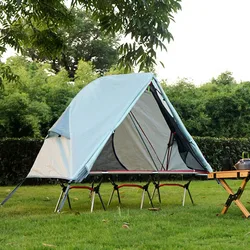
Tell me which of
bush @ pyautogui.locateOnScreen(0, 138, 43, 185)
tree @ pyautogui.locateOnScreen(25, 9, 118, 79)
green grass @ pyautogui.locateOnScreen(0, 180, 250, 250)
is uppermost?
tree @ pyautogui.locateOnScreen(25, 9, 118, 79)

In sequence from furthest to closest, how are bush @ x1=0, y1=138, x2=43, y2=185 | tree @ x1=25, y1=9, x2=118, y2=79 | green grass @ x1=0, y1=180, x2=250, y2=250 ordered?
tree @ x1=25, y1=9, x2=118, y2=79 < bush @ x1=0, y1=138, x2=43, y2=185 < green grass @ x1=0, y1=180, x2=250, y2=250

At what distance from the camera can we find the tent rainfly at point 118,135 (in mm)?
6625

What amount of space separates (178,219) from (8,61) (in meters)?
14.9

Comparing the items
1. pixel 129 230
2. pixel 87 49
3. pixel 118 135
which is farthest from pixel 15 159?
pixel 87 49

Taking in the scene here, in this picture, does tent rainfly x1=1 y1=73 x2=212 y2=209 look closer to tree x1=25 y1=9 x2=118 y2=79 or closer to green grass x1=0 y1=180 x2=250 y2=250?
green grass x1=0 y1=180 x2=250 y2=250

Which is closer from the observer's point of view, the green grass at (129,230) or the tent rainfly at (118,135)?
the green grass at (129,230)

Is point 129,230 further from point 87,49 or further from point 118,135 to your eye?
point 87,49

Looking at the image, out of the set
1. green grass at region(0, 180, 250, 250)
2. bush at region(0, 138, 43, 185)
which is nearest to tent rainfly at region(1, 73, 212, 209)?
green grass at region(0, 180, 250, 250)

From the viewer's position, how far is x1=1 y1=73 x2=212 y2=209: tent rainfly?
6625 mm

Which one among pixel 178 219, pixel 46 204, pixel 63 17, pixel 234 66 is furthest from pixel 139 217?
pixel 234 66

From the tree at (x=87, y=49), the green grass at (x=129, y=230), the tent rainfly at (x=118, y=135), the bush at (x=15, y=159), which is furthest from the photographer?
the tree at (x=87, y=49)

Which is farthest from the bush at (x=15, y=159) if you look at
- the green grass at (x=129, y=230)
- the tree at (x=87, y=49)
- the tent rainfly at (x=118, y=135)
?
the tree at (x=87, y=49)

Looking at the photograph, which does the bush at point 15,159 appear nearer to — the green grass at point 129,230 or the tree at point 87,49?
the green grass at point 129,230

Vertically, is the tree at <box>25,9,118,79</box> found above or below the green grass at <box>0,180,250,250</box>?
above
